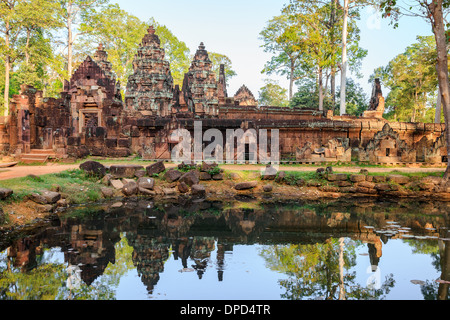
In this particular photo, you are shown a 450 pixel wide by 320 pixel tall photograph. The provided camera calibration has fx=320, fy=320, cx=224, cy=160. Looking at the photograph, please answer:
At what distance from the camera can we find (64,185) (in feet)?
25.7

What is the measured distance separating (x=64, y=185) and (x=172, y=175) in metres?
2.70

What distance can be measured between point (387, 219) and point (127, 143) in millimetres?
10107

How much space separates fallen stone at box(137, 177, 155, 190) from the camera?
337 inches

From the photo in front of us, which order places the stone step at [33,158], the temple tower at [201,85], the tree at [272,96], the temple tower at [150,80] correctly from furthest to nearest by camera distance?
1. the tree at [272,96]
2. the temple tower at [150,80]
3. the temple tower at [201,85]
4. the stone step at [33,158]

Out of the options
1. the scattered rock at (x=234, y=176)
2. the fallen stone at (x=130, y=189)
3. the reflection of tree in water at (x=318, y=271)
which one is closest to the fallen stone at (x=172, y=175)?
the fallen stone at (x=130, y=189)

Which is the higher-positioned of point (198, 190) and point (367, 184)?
point (367, 184)

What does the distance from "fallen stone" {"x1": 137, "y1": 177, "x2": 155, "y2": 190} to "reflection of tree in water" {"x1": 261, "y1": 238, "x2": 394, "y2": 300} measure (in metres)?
4.73

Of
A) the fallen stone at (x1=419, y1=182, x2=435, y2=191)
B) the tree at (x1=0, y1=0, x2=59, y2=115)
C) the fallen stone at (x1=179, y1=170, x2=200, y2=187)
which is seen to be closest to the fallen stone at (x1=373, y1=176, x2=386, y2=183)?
the fallen stone at (x1=419, y1=182, x2=435, y2=191)

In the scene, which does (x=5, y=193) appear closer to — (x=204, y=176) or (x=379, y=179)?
(x=204, y=176)

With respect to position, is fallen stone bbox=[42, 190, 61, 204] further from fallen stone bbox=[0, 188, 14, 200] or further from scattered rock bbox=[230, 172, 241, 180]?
scattered rock bbox=[230, 172, 241, 180]

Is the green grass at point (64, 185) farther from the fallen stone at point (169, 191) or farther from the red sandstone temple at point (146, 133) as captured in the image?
the red sandstone temple at point (146, 133)

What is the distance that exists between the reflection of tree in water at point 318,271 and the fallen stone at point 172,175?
4.69 m

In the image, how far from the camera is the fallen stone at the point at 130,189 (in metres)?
8.27

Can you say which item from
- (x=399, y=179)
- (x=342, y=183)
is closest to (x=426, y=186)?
(x=399, y=179)
